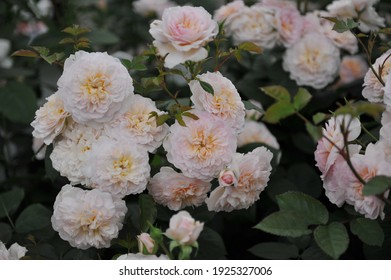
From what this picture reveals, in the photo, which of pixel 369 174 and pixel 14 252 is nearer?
pixel 369 174

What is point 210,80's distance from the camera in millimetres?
1090

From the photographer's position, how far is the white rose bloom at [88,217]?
3.29ft

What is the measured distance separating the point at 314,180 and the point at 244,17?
482 millimetres

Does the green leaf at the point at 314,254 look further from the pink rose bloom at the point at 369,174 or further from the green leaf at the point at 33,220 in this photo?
the green leaf at the point at 33,220

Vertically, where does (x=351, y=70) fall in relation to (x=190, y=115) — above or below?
below

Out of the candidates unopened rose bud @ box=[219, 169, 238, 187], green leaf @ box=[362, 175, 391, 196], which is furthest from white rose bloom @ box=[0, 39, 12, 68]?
green leaf @ box=[362, 175, 391, 196]

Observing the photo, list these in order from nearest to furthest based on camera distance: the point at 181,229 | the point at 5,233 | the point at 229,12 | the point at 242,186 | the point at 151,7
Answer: the point at 181,229
the point at 242,186
the point at 5,233
the point at 229,12
the point at 151,7

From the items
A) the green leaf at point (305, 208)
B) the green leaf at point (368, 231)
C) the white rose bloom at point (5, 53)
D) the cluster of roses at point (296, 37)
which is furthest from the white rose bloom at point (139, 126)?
the white rose bloom at point (5, 53)

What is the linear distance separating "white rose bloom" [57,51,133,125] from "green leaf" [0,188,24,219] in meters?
0.36

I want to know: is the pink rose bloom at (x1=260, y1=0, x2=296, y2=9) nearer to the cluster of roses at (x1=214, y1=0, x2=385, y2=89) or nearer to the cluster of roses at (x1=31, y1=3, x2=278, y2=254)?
the cluster of roses at (x1=214, y1=0, x2=385, y2=89)

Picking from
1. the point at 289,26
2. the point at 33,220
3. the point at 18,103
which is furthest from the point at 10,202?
the point at 289,26

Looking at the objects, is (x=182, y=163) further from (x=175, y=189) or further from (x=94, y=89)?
(x=94, y=89)

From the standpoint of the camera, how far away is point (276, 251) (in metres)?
1.11

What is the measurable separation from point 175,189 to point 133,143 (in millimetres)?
105
